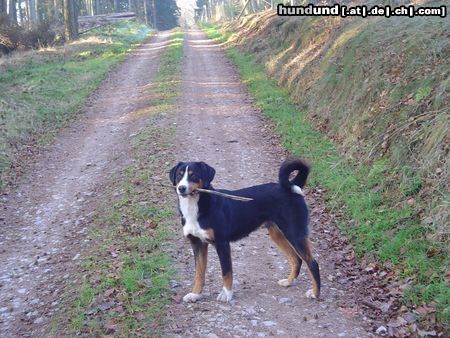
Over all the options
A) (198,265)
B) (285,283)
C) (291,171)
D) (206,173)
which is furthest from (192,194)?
(285,283)

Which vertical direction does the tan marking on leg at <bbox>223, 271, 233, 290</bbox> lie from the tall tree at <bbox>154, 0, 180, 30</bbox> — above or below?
below

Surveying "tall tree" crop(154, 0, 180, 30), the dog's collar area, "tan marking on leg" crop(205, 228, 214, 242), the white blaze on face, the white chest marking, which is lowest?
"tan marking on leg" crop(205, 228, 214, 242)

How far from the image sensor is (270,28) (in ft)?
89.6

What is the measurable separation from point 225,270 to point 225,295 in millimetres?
331

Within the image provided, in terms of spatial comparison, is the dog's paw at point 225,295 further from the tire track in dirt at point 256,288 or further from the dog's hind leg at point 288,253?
the dog's hind leg at point 288,253

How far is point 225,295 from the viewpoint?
19.0 ft

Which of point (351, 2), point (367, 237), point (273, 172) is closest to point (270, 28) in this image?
point (351, 2)

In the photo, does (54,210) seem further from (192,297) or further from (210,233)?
(210,233)

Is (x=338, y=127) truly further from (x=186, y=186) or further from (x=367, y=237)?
(x=186, y=186)

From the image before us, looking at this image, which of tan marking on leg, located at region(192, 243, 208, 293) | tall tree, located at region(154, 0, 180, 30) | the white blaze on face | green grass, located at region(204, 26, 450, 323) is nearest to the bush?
green grass, located at region(204, 26, 450, 323)

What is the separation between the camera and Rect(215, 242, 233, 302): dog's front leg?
5562 millimetres

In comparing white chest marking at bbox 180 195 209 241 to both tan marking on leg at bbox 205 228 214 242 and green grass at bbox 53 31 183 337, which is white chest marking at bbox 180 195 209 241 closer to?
tan marking on leg at bbox 205 228 214 242

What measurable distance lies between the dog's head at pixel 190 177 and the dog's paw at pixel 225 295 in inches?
48.6

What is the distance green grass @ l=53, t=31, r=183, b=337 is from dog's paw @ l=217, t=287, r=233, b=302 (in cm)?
65
